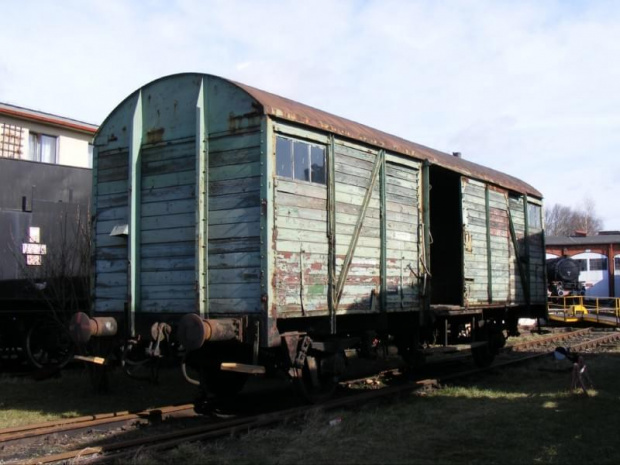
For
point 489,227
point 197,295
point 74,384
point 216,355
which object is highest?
point 489,227

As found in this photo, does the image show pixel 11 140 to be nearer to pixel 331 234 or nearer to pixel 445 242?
pixel 445 242

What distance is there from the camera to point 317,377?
308 inches

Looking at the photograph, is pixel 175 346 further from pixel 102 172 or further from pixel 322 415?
pixel 102 172

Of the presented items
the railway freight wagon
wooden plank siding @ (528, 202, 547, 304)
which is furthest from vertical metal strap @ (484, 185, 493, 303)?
the railway freight wagon

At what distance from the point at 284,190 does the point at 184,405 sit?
3.06 m

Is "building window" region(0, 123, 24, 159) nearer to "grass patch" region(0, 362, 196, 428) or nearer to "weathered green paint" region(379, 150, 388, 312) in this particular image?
"grass patch" region(0, 362, 196, 428)

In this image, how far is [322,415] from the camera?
281 inches

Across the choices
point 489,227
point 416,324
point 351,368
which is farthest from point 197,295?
point 489,227

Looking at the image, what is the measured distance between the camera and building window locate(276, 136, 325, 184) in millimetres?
7090

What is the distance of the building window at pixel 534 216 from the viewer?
1364cm

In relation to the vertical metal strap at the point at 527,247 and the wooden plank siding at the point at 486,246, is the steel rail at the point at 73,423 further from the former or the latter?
the vertical metal strap at the point at 527,247

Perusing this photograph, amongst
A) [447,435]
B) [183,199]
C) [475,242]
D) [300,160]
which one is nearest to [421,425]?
[447,435]

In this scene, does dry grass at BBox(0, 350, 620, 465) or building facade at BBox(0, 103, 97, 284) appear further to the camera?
building facade at BBox(0, 103, 97, 284)

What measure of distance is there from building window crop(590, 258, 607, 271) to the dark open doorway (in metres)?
35.6
